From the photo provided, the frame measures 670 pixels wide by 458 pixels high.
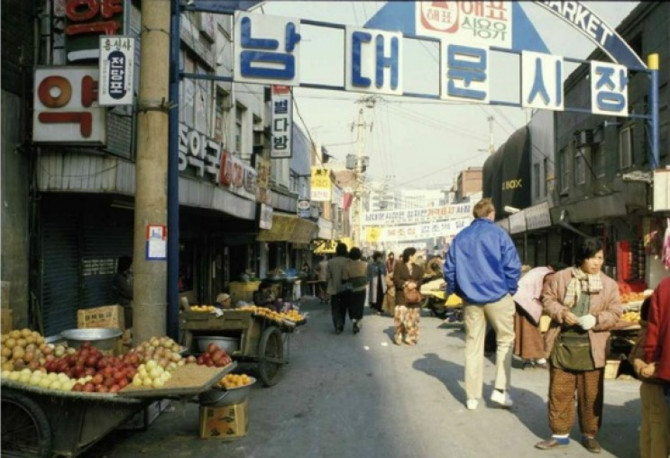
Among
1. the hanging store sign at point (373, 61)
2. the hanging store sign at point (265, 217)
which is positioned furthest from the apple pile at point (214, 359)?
the hanging store sign at point (265, 217)

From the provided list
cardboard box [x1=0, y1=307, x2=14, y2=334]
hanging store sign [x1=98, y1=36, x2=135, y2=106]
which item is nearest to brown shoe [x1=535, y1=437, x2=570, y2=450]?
cardboard box [x1=0, y1=307, x2=14, y2=334]

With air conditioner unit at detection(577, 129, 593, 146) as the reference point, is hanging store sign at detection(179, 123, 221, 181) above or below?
below

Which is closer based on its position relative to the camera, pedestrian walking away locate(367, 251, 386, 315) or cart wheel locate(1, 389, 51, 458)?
cart wheel locate(1, 389, 51, 458)

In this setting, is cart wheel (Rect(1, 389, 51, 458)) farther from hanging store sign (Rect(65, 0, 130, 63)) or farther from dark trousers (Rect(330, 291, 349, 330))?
dark trousers (Rect(330, 291, 349, 330))

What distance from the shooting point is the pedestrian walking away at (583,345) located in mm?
5109

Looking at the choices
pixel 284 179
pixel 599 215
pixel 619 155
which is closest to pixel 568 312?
pixel 599 215

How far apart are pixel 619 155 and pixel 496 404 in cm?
1060

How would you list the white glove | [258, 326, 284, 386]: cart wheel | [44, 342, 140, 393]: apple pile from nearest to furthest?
[44, 342, 140, 393]: apple pile, the white glove, [258, 326, 284, 386]: cart wheel

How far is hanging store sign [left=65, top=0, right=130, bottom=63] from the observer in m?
7.75

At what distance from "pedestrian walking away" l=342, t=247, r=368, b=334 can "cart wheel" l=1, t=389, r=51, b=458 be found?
8.75 metres

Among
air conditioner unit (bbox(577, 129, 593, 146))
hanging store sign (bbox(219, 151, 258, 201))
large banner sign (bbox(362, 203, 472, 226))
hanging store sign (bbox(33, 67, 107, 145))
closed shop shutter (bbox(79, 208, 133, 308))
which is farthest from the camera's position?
large banner sign (bbox(362, 203, 472, 226))

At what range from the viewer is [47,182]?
7.45m

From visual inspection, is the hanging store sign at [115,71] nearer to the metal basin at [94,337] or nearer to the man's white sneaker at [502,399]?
the metal basin at [94,337]

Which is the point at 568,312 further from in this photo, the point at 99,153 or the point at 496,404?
the point at 99,153
